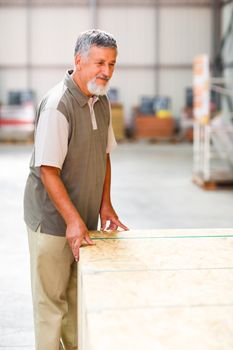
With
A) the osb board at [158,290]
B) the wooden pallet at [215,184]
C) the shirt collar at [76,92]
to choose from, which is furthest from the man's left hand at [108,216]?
the wooden pallet at [215,184]

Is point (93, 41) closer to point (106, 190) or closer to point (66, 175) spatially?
point (66, 175)

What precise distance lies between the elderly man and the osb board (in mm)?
206

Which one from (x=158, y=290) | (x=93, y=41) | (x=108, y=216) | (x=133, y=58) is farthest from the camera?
(x=133, y=58)

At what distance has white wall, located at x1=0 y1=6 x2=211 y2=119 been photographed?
800 inches

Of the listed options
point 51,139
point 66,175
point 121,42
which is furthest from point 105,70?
point 121,42

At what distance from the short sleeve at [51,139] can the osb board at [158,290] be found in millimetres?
454

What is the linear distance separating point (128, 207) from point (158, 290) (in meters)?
6.28

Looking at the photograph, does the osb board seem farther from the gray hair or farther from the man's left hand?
the gray hair

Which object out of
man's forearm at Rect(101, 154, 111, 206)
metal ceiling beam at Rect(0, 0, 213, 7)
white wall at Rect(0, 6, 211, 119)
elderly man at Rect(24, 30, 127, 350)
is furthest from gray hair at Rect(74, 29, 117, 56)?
metal ceiling beam at Rect(0, 0, 213, 7)

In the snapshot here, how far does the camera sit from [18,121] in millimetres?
19156

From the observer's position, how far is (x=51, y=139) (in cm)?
271

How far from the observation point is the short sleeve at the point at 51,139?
271 cm

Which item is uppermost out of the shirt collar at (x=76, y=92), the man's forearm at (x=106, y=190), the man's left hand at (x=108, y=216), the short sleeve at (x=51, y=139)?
the shirt collar at (x=76, y=92)

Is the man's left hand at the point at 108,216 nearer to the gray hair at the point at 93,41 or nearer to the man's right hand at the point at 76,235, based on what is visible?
the man's right hand at the point at 76,235
